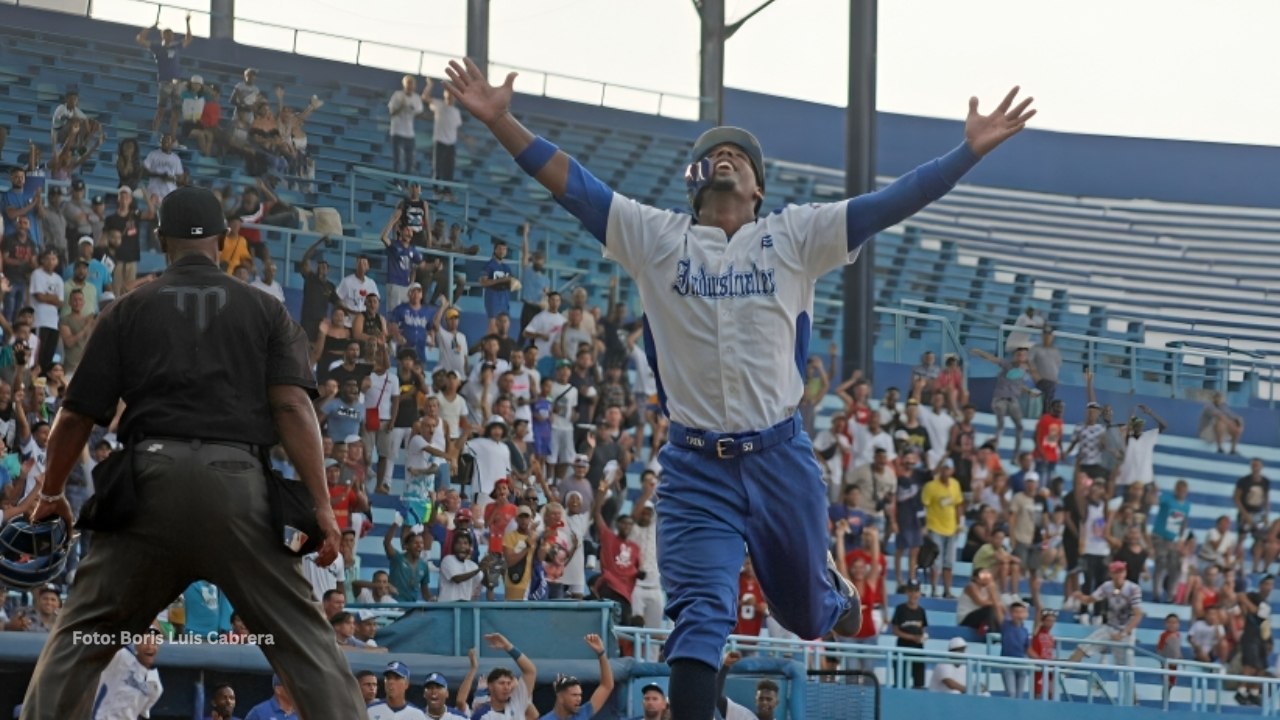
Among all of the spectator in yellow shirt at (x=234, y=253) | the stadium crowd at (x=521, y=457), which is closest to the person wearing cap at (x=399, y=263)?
the stadium crowd at (x=521, y=457)

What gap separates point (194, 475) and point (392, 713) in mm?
6929

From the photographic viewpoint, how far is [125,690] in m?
12.3

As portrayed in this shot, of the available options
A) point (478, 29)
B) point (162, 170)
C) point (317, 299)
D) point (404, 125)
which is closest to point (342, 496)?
point (317, 299)

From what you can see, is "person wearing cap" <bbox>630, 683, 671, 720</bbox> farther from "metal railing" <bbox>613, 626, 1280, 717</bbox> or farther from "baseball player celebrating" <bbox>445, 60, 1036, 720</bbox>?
"baseball player celebrating" <bbox>445, 60, 1036, 720</bbox>

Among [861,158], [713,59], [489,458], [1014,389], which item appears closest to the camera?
[489,458]

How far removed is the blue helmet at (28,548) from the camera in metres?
A: 6.20

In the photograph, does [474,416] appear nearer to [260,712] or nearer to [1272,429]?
[260,712]

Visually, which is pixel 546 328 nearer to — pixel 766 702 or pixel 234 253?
pixel 234 253

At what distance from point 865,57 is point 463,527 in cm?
964

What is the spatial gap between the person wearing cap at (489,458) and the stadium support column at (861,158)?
6294mm

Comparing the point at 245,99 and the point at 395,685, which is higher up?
the point at 245,99

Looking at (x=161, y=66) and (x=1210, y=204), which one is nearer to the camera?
(x=161, y=66)

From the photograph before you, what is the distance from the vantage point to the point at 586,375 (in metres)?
19.2

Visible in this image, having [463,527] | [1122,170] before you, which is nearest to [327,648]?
[463,527]
